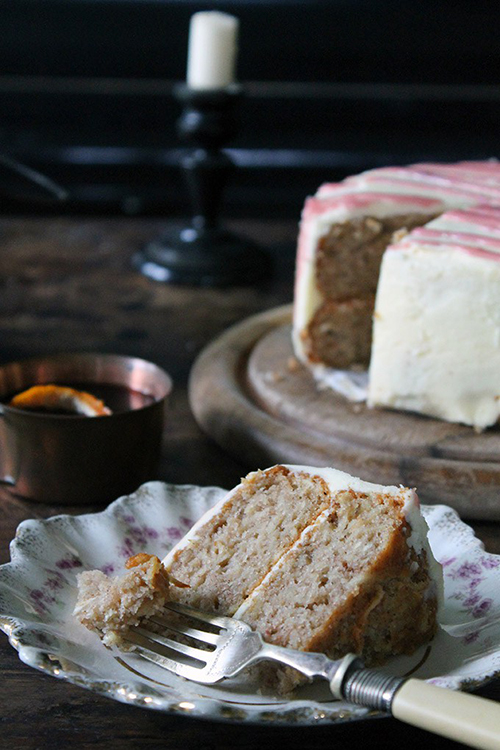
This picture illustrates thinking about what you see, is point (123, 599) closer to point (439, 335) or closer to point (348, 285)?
point (439, 335)

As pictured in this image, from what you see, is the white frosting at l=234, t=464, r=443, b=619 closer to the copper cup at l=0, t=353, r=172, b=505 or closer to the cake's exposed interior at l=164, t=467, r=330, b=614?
the cake's exposed interior at l=164, t=467, r=330, b=614

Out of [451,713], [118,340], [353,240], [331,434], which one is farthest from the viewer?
[118,340]

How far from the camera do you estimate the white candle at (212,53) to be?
389 cm

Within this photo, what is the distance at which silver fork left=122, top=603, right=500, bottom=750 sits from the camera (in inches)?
49.1

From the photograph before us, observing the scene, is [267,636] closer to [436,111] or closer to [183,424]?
[183,424]

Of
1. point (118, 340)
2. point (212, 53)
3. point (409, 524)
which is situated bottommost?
point (118, 340)

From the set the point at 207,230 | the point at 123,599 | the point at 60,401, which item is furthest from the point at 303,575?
the point at 207,230

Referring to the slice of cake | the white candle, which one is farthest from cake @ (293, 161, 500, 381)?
the slice of cake

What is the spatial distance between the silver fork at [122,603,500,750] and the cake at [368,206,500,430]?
1.17 m

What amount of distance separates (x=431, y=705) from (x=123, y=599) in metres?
0.52

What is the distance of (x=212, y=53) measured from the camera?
12.7 feet

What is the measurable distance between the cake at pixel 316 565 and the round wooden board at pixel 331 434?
0.55 metres

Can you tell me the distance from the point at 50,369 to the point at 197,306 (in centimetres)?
135

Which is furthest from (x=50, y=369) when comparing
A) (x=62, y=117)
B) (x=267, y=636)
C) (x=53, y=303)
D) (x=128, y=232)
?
(x=62, y=117)
